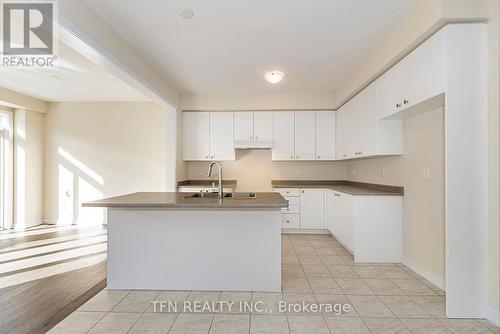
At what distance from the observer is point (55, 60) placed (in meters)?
3.43

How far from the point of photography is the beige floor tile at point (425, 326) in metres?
2.02

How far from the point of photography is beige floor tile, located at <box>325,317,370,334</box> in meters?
2.02

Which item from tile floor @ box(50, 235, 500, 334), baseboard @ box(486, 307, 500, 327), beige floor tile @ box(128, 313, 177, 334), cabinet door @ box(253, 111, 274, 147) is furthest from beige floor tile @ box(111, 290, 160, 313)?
cabinet door @ box(253, 111, 274, 147)

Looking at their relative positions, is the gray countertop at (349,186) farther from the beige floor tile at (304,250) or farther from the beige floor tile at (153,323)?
the beige floor tile at (153,323)

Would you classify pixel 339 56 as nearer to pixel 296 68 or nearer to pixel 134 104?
pixel 296 68

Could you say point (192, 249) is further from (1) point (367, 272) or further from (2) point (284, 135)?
(2) point (284, 135)

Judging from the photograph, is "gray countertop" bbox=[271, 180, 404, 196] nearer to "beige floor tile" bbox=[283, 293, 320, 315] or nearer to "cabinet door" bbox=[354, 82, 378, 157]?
"cabinet door" bbox=[354, 82, 378, 157]

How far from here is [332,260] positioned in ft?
11.6

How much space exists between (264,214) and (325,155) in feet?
9.40

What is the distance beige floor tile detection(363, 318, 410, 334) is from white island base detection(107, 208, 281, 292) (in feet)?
2.73

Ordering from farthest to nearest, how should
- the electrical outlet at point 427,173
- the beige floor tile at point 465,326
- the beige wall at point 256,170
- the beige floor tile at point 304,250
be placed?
the beige wall at point 256,170 < the beige floor tile at point 304,250 < the electrical outlet at point 427,173 < the beige floor tile at point 465,326

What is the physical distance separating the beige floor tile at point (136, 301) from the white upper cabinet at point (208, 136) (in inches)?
113

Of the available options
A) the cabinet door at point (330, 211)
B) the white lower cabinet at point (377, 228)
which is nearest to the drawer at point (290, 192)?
the cabinet door at point (330, 211)

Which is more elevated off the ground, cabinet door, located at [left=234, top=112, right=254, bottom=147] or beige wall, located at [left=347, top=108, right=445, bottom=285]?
cabinet door, located at [left=234, top=112, right=254, bottom=147]
